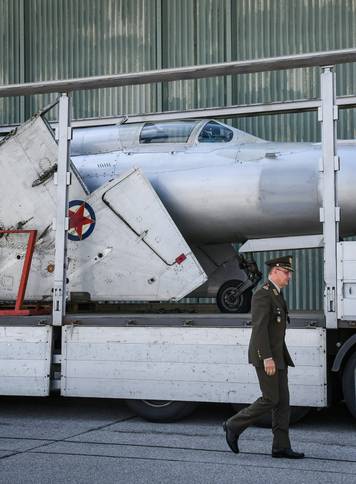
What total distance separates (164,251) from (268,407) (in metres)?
2.81

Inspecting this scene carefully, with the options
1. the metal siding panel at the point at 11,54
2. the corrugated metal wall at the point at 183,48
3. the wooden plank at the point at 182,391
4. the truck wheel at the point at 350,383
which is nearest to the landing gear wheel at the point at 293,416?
the wooden plank at the point at 182,391

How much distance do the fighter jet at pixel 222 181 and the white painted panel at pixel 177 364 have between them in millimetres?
1566

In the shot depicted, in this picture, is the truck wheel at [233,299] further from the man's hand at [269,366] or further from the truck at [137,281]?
the man's hand at [269,366]

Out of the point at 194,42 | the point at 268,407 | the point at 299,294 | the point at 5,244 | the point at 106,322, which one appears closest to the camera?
the point at 268,407

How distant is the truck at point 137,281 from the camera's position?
7.76 m

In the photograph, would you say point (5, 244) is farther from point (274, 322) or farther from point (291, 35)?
point (291, 35)

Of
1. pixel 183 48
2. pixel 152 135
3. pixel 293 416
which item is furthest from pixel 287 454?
pixel 183 48

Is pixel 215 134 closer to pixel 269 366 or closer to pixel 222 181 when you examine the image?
pixel 222 181

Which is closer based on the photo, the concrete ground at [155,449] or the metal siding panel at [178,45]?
the concrete ground at [155,449]

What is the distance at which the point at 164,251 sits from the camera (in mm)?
8812

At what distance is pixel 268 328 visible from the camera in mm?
6590

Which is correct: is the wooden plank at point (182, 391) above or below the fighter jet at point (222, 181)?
below

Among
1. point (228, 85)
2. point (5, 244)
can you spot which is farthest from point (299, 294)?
point (5, 244)

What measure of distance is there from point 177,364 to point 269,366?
1855 millimetres
